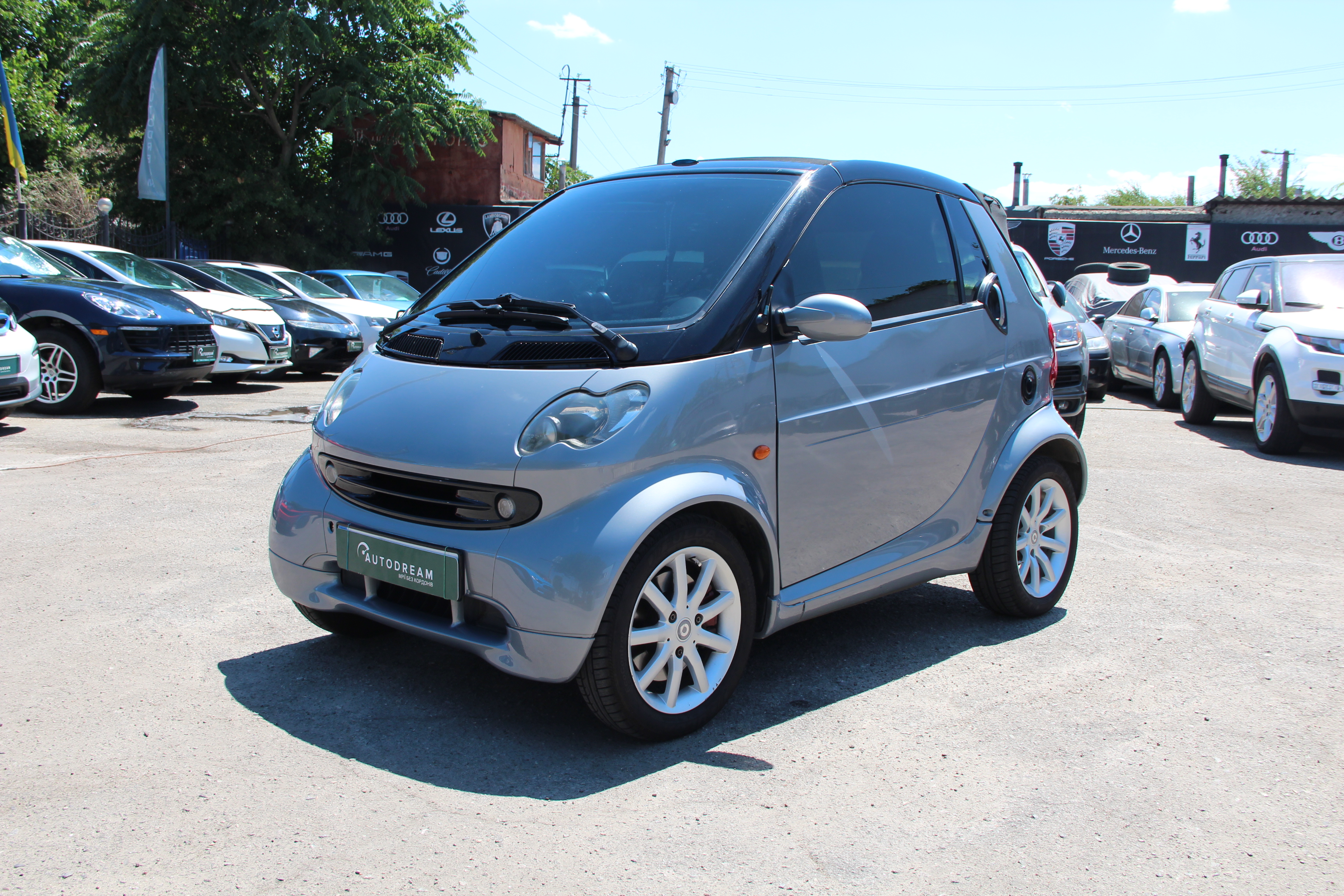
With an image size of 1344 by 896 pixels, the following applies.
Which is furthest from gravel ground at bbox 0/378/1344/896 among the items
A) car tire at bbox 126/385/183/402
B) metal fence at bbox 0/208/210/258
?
metal fence at bbox 0/208/210/258

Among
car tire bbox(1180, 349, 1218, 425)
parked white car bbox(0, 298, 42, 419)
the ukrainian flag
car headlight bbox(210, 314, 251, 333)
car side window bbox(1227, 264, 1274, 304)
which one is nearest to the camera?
parked white car bbox(0, 298, 42, 419)

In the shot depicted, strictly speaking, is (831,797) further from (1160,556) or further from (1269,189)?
(1269,189)

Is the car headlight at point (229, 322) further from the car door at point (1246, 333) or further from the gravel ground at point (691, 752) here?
the car door at point (1246, 333)

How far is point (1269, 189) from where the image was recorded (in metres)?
73.1

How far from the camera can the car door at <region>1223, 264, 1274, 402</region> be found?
31.4ft

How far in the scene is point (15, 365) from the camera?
8000 millimetres

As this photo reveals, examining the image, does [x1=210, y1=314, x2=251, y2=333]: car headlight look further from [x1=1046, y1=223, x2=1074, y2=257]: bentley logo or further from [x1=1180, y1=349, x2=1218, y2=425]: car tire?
[x1=1046, y1=223, x2=1074, y2=257]: bentley logo

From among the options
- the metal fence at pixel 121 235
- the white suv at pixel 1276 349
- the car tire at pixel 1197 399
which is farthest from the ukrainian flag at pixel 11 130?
the white suv at pixel 1276 349

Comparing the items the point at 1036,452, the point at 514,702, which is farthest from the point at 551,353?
the point at 1036,452

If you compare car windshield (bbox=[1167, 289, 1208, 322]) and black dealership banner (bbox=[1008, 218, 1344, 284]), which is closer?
car windshield (bbox=[1167, 289, 1208, 322])

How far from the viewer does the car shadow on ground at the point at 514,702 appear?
294 cm

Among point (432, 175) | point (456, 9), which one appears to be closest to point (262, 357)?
point (456, 9)

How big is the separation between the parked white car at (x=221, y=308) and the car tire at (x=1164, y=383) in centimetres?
1028

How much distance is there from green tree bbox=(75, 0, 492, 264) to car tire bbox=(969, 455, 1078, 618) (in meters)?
23.5
